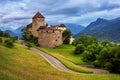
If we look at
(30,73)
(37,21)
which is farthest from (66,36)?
(30,73)

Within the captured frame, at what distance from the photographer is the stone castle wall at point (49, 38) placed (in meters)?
128

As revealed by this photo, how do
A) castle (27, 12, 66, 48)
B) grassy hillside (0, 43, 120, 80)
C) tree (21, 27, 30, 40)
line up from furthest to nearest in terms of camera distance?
tree (21, 27, 30, 40) → castle (27, 12, 66, 48) → grassy hillside (0, 43, 120, 80)

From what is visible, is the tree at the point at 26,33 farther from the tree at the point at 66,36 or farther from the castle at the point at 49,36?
the tree at the point at 66,36

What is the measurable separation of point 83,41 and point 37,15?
26.2m

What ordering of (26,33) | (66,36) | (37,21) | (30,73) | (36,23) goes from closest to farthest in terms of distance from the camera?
1. (30,73)
2. (37,21)
3. (36,23)
4. (66,36)
5. (26,33)

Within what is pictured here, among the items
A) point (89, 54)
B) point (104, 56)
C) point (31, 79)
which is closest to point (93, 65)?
A: point (89, 54)

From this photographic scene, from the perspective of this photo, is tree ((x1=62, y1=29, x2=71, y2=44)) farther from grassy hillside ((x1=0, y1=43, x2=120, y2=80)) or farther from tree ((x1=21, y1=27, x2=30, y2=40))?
grassy hillside ((x1=0, y1=43, x2=120, y2=80))

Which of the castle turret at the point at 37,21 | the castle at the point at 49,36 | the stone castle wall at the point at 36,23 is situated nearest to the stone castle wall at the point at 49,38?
the castle at the point at 49,36

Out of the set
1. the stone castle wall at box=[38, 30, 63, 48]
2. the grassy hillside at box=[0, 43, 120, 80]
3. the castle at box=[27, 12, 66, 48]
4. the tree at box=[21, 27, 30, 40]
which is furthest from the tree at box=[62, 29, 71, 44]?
the grassy hillside at box=[0, 43, 120, 80]

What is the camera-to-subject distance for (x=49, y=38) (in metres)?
128

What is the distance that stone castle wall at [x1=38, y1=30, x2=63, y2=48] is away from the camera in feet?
421

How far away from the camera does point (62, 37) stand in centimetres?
13962

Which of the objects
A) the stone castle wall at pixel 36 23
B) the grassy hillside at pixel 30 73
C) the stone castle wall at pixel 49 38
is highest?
the stone castle wall at pixel 36 23

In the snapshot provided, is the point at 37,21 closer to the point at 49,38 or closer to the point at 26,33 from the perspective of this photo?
the point at 26,33
